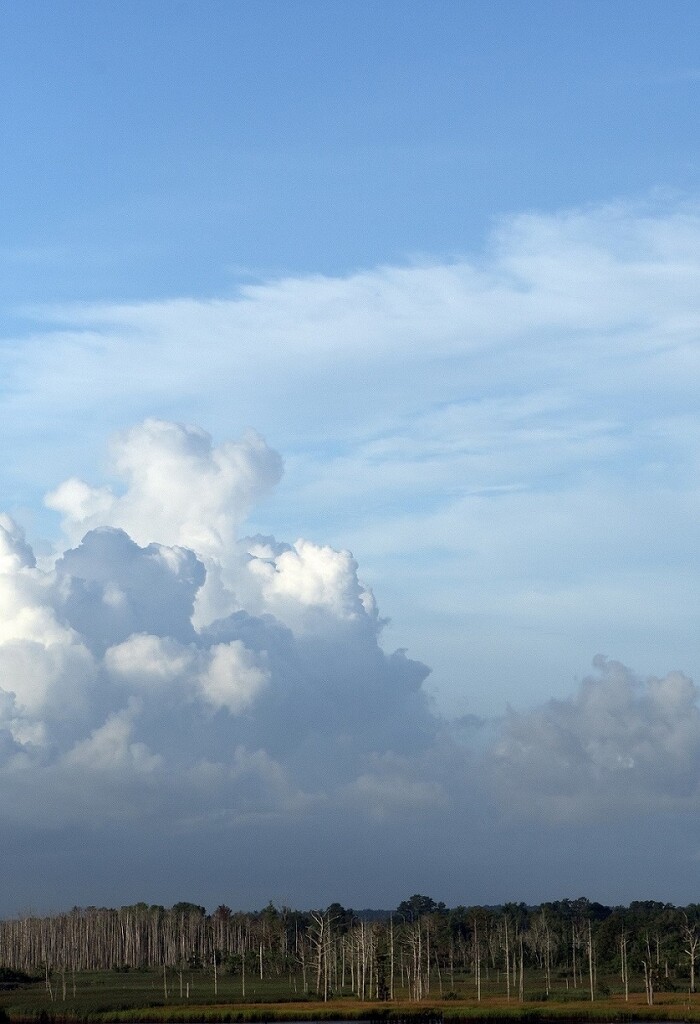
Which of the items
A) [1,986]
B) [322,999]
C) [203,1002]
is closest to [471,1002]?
[322,999]

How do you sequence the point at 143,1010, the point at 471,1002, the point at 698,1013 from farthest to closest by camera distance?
the point at 471,1002
the point at 143,1010
the point at 698,1013

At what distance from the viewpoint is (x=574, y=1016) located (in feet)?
452

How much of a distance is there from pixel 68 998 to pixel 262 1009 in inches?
1339

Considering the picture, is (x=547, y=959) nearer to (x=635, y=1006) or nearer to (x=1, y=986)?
(x=635, y=1006)

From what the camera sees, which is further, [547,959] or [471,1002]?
[547,959]

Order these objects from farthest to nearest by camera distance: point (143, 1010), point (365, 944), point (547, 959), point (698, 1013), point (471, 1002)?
point (547, 959)
point (365, 944)
point (471, 1002)
point (143, 1010)
point (698, 1013)

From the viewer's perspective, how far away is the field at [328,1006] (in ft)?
451

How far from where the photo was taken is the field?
137 metres

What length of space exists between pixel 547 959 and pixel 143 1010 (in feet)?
255

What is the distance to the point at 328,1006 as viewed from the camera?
14625cm

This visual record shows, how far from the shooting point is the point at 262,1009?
463 feet

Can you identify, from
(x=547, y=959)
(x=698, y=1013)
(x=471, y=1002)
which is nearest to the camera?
(x=698, y=1013)

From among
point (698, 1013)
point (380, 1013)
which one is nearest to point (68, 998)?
point (380, 1013)

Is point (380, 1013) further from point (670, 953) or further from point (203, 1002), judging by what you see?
point (670, 953)
